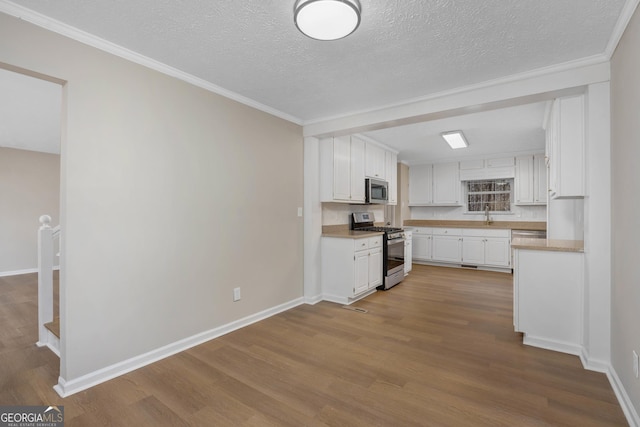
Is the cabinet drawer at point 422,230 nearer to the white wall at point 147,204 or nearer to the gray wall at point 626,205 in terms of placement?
the white wall at point 147,204

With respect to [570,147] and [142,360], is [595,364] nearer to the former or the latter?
[570,147]

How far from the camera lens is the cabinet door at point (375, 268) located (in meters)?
4.27

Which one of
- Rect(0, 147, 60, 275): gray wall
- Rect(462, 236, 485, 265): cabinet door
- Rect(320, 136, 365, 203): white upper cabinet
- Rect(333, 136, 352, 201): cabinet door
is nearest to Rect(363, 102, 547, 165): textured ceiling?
Rect(320, 136, 365, 203): white upper cabinet

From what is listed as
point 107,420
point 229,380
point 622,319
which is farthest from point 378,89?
point 107,420

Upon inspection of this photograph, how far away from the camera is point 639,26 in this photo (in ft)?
5.31


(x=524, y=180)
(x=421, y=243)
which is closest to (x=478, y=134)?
(x=524, y=180)

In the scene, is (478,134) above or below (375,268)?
above

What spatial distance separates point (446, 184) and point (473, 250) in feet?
5.14

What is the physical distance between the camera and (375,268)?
439cm

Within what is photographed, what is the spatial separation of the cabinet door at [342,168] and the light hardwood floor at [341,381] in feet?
5.66

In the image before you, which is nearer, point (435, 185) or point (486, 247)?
point (486, 247)

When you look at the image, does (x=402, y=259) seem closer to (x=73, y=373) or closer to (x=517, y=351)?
(x=517, y=351)

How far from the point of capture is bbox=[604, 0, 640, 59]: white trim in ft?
5.56

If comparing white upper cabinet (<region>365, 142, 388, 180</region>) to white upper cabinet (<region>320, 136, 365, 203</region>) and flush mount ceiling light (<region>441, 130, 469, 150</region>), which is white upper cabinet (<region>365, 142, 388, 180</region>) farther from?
flush mount ceiling light (<region>441, 130, 469, 150</region>)
